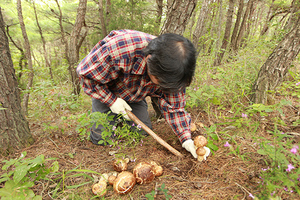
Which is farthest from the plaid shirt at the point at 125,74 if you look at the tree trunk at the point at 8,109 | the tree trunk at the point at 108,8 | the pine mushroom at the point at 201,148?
the tree trunk at the point at 108,8

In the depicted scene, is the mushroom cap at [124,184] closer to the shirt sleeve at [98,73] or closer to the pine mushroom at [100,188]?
the pine mushroom at [100,188]

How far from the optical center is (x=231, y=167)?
1.67 metres

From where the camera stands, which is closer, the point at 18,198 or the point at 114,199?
the point at 18,198

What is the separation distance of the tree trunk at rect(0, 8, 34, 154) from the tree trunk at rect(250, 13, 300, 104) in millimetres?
3403

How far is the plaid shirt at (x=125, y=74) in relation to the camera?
1.96 meters

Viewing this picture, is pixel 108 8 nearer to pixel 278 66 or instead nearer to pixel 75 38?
pixel 75 38

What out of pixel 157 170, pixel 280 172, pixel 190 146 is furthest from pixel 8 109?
pixel 280 172

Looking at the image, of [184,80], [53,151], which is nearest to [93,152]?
[53,151]

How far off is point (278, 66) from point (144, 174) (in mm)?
2553

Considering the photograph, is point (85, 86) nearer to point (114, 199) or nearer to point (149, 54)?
point (149, 54)

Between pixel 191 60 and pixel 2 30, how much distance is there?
7.27ft

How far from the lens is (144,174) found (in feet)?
5.24

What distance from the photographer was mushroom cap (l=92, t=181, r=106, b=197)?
1.51 metres

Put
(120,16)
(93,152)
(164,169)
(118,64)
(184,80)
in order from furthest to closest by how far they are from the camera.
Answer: (120,16) → (93,152) → (118,64) → (164,169) → (184,80)
